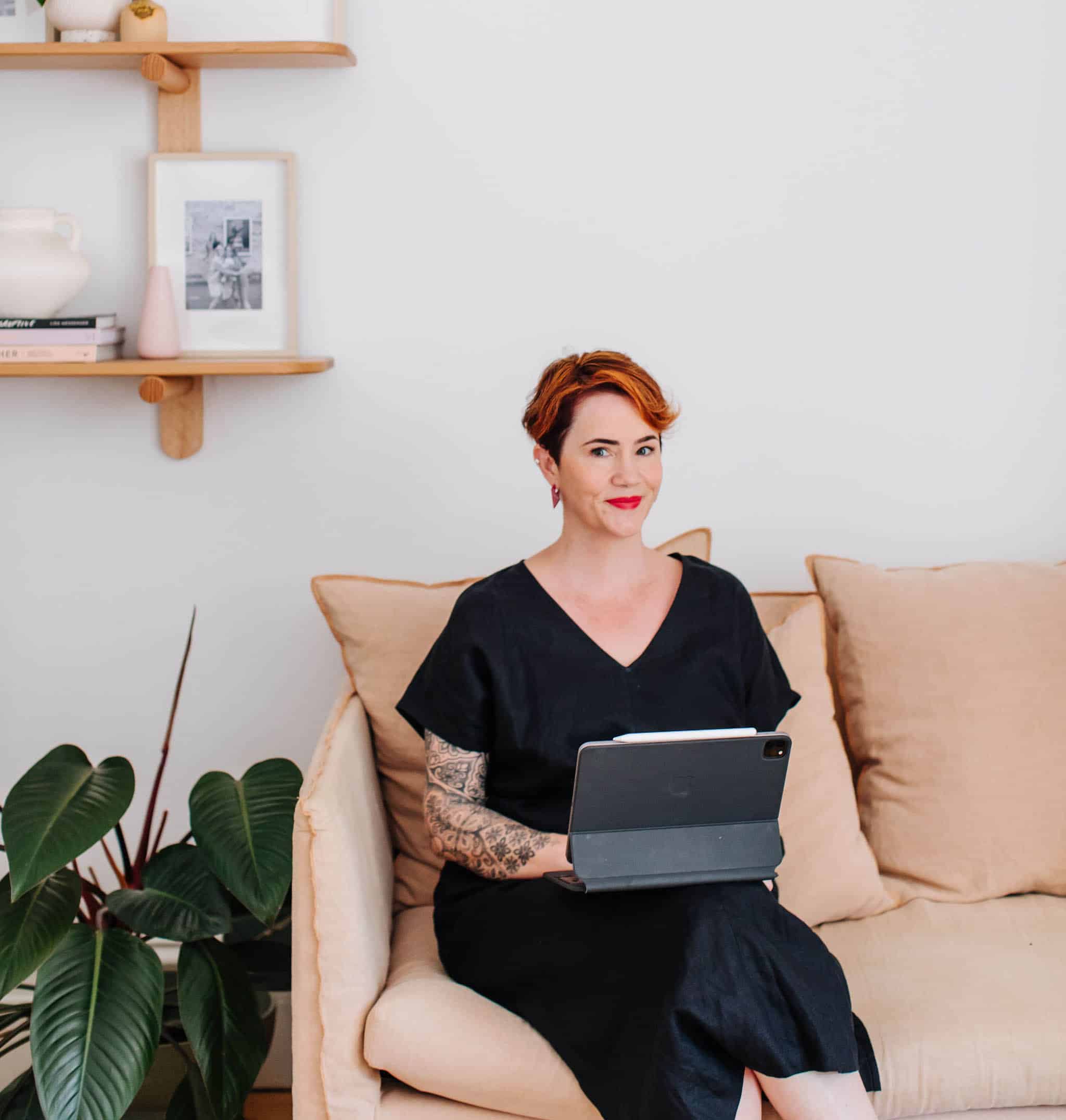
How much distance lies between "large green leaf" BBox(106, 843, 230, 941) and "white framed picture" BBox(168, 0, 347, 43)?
1.33 meters

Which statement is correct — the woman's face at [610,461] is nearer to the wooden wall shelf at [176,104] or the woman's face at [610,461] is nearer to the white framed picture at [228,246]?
the wooden wall shelf at [176,104]

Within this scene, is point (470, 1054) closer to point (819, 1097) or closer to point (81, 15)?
point (819, 1097)

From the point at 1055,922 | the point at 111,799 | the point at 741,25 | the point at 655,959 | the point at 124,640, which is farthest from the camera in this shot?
the point at 124,640

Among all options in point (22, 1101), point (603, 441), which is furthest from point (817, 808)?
point (22, 1101)

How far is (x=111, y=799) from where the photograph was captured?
1.62m

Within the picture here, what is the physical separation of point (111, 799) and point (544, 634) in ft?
2.03

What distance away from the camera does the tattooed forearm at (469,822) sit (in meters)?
1.54

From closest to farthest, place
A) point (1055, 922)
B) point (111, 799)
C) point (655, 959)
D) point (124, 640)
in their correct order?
point (655, 959), point (111, 799), point (1055, 922), point (124, 640)

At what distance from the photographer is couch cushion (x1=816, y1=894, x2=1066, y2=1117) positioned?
1444 millimetres

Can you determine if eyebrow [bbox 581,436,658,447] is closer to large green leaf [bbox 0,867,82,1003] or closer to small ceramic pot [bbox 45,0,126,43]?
large green leaf [bbox 0,867,82,1003]

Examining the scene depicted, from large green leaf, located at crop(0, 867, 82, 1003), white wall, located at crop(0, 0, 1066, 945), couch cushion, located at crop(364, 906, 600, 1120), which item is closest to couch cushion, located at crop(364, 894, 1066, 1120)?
couch cushion, located at crop(364, 906, 600, 1120)

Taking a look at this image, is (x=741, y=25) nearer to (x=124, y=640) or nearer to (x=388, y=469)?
(x=388, y=469)

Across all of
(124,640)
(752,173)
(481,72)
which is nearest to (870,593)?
(752,173)

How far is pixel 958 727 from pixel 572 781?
648mm
